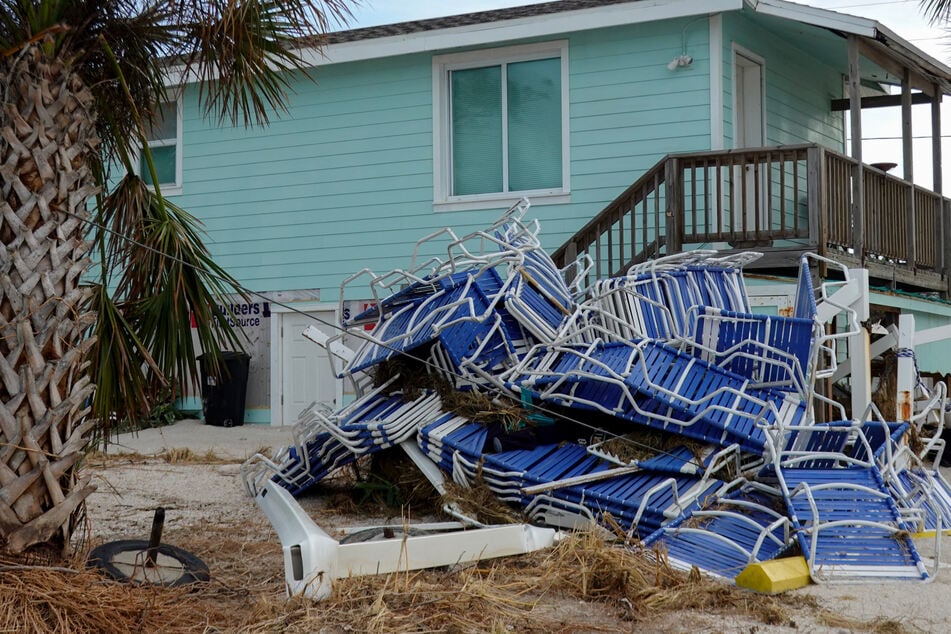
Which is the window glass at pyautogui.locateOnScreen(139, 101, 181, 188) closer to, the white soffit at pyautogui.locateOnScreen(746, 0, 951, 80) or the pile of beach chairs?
the white soffit at pyautogui.locateOnScreen(746, 0, 951, 80)

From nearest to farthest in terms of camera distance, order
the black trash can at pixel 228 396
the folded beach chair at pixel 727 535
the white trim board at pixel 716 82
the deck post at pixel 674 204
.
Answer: the folded beach chair at pixel 727 535 → the deck post at pixel 674 204 → the white trim board at pixel 716 82 → the black trash can at pixel 228 396

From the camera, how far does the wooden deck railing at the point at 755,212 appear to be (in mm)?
10352

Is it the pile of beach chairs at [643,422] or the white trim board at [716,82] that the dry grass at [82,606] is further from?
the white trim board at [716,82]

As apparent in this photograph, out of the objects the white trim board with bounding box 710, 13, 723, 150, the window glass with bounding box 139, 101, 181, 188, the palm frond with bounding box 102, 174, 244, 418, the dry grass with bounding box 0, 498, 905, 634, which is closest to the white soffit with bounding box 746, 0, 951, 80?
the white trim board with bounding box 710, 13, 723, 150

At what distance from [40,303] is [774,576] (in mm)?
3411

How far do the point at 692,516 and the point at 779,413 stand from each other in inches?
38.8

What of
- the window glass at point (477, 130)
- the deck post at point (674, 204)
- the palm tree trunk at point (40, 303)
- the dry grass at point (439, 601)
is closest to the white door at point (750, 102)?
the deck post at point (674, 204)

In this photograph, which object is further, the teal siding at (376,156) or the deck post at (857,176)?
the teal siding at (376,156)

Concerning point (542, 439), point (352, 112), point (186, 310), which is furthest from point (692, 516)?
point (352, 112)

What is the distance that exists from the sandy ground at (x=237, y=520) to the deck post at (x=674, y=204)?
496cm

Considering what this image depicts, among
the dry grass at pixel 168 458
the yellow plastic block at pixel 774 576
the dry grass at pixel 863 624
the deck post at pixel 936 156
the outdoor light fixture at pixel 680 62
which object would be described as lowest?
the dry grass at pixel 168 458

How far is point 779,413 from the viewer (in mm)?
5898

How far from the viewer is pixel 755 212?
10.4 m

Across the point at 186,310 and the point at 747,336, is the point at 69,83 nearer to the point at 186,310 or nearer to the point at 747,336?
the point at 186,310
